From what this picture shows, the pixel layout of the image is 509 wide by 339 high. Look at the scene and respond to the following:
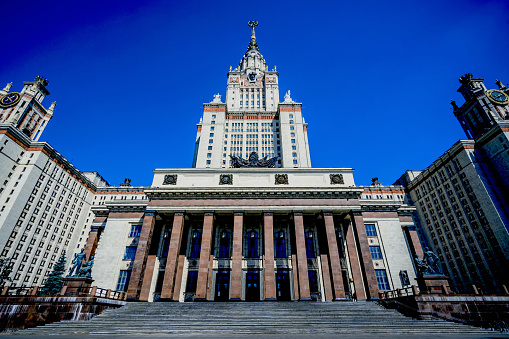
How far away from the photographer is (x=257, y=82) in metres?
90.9

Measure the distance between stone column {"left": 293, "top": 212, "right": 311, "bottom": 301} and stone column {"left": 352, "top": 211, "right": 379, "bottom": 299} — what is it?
611 cm

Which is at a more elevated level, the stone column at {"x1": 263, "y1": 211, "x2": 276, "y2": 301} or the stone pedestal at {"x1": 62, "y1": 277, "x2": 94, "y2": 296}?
the stone column at {"x1": 263, "y1": 211, "x2": 276, "y2": 301}

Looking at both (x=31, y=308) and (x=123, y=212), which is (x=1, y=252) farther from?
(x=31, y=308)

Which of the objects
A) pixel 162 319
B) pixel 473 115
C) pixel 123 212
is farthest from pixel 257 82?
pixel 162 319

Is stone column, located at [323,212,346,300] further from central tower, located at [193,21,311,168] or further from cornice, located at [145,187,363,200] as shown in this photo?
central tower, located at [193,21,311,168]

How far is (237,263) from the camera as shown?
28.4 meters

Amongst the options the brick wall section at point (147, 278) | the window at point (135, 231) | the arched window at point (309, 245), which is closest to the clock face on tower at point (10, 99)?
the window at point (135, 231)

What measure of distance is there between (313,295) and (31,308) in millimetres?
26104

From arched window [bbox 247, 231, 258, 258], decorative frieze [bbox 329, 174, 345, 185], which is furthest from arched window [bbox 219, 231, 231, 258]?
decorative frieze [bbox 329, 174, 345, 185]

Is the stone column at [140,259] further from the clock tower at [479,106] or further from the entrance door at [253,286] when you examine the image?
the clock tower at [479,106]

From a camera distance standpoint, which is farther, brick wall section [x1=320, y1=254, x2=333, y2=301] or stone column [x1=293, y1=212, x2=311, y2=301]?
brick wall section [x1=320, y1=254, x2=333, y2=301]

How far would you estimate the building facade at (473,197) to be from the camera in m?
43.8

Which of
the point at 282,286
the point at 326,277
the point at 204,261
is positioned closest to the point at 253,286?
the point at 282,286

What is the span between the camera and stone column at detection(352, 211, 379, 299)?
1051 inches
